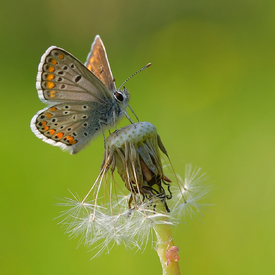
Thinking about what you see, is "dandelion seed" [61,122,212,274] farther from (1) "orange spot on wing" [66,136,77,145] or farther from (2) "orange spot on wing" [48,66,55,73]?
(2) "orange spot on wing" [48,66,55,73]

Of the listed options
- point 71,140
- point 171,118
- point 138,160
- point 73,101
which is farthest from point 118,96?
point 171,118

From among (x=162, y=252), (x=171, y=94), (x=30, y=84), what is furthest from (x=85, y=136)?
(x=30, y=84)

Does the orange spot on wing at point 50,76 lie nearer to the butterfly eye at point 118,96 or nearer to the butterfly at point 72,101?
the butterfly at point 72,101

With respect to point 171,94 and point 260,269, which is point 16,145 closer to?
point 171,94

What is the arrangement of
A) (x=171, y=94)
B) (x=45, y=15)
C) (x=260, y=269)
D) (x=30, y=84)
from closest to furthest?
(x=260, y=269) < (x=171, y=94) < (x=30, y=84) < (x=45, y=15)

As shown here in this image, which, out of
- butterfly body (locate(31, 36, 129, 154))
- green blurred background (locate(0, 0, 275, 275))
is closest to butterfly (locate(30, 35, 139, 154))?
butterfly body (locate(31, 36, 129, 154))

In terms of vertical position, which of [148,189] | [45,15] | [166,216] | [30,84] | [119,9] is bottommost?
[166,216]
